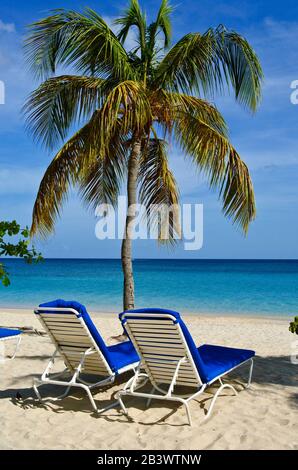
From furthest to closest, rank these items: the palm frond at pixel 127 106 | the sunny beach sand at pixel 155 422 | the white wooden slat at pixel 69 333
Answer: the palm frond at pixel 127 106 < the white wooden slat at pixel 69 333 < the sunny beach sand at pixel 155 422

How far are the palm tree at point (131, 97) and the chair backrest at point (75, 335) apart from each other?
123 inches

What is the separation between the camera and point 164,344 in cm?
412

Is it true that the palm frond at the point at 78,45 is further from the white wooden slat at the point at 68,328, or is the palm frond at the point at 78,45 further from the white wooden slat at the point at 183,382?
the white wooden slat at the point at 183,382

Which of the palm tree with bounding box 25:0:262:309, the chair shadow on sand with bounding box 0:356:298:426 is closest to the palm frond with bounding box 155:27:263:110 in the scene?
the palm tree with bounding box 25:0:262:309

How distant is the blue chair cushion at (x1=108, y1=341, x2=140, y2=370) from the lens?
15.1 ft

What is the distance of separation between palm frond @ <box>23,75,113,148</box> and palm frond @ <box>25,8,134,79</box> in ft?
0.99

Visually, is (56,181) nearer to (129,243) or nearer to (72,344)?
(129,243)

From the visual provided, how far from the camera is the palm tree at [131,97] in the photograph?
291 inches

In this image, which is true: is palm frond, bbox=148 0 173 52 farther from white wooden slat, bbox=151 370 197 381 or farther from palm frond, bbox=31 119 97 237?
white wooden slat, bbox=151 370 197 381

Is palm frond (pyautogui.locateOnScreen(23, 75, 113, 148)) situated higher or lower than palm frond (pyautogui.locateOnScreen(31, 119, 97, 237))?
higher

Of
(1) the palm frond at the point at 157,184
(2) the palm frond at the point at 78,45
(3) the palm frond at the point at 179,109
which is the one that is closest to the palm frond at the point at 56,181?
(2) the palm frond at the point at 78,45

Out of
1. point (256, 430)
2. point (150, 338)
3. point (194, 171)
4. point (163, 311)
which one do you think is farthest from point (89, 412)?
point (194, 171)

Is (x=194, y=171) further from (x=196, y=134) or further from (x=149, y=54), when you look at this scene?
(x=149, y=54)

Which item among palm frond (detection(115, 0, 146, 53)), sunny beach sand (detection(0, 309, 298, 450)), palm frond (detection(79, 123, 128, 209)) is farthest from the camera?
palm frond (detection(79, 123, 128, 209))
